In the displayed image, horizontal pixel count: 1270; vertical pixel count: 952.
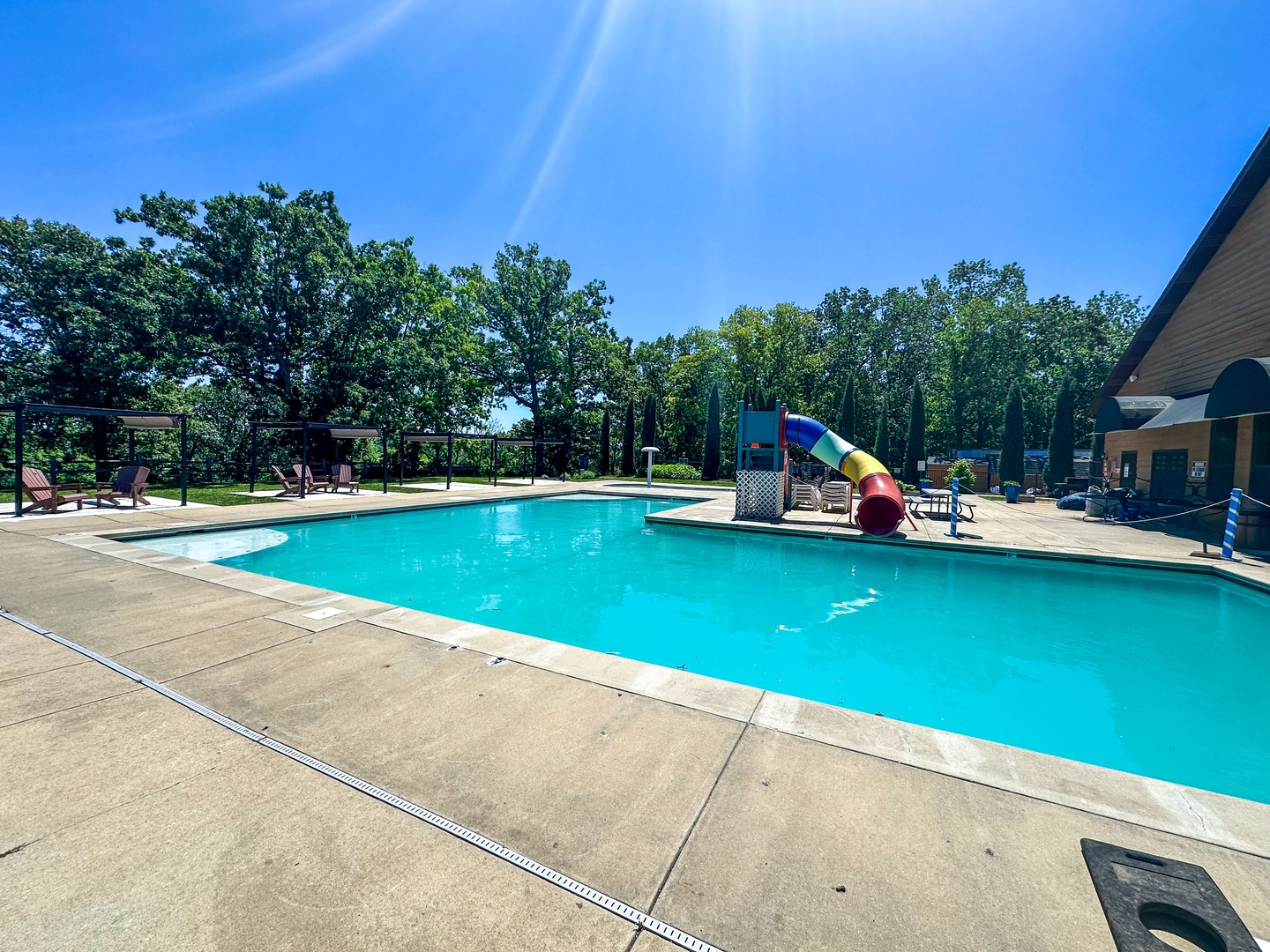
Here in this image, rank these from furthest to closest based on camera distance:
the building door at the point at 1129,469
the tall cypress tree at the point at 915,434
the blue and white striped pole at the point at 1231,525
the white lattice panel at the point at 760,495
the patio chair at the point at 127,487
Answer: the tall cypress tree at the point at 915,434 → the building door at the point at 1129,469 → the white lattice panel at the point at 760,495 → the patio chair at the point at 127,487 → the blue and white striped pole at the point at 1231,525

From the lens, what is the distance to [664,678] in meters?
3.54

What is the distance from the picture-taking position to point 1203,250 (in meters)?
12.4

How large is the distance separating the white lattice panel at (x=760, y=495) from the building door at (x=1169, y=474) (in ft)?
32.8

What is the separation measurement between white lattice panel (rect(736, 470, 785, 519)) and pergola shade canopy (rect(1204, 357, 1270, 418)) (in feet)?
26.3

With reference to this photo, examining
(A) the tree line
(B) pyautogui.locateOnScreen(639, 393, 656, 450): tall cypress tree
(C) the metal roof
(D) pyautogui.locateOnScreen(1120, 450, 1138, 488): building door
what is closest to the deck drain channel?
(C) the metal roof

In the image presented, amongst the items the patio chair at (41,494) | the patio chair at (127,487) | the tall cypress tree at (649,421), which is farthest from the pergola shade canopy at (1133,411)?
the patio chair at (41,494)

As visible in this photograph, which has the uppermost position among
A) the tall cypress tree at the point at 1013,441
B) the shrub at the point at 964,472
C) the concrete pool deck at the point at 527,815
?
the tall cypress tree at the point at 1013,441

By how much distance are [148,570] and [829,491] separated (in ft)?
44.2

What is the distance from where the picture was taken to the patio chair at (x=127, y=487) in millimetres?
12102

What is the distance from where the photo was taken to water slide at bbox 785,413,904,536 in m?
10.6

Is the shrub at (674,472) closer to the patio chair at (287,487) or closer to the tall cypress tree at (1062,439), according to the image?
the tall cypress tree at (1062,439)

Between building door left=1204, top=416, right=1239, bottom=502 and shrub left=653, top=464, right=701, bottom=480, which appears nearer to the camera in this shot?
building door left=1204, top=416, right=1239, bottom=502

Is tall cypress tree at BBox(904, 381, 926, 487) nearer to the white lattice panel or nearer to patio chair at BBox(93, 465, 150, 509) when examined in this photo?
the white lattice panel

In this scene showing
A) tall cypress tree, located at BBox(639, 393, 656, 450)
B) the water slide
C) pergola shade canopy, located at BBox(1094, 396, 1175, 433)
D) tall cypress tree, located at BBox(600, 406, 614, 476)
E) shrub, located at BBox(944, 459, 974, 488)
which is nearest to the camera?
the water slide
